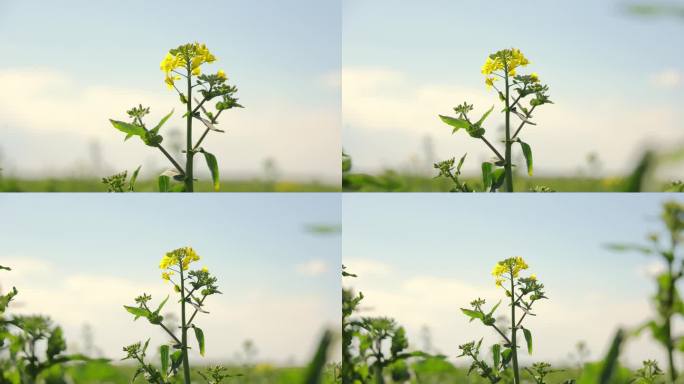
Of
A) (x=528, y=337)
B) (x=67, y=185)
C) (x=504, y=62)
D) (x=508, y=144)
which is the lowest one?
(x=528, y=337)

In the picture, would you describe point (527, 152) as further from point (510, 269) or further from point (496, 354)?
point (496, 354)

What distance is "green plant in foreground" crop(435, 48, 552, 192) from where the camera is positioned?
6.22ft

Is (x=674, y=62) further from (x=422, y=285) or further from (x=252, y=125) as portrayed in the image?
(x=252, y=125)

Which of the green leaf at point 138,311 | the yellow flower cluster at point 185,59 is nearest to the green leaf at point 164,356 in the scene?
the green leaf at point 138,311

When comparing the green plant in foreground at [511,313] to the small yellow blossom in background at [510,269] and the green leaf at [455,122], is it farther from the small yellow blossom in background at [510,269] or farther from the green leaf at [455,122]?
the green leaf at [455,122]

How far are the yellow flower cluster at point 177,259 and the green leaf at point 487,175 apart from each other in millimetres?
881

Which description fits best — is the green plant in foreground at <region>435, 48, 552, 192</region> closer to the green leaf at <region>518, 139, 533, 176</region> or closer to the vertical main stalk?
the green leaf at <region>518, 139, 533, 176</region>

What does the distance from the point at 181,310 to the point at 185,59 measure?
2.42 feet

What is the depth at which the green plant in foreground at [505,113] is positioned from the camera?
1.89 meters

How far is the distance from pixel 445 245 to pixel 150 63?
1020 millimetres

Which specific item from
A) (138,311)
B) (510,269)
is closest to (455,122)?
(510,269)

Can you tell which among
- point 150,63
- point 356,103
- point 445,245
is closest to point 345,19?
Answer: point 356,103

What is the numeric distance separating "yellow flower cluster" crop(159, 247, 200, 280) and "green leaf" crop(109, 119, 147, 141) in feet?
1.21

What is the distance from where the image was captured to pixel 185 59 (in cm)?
189
